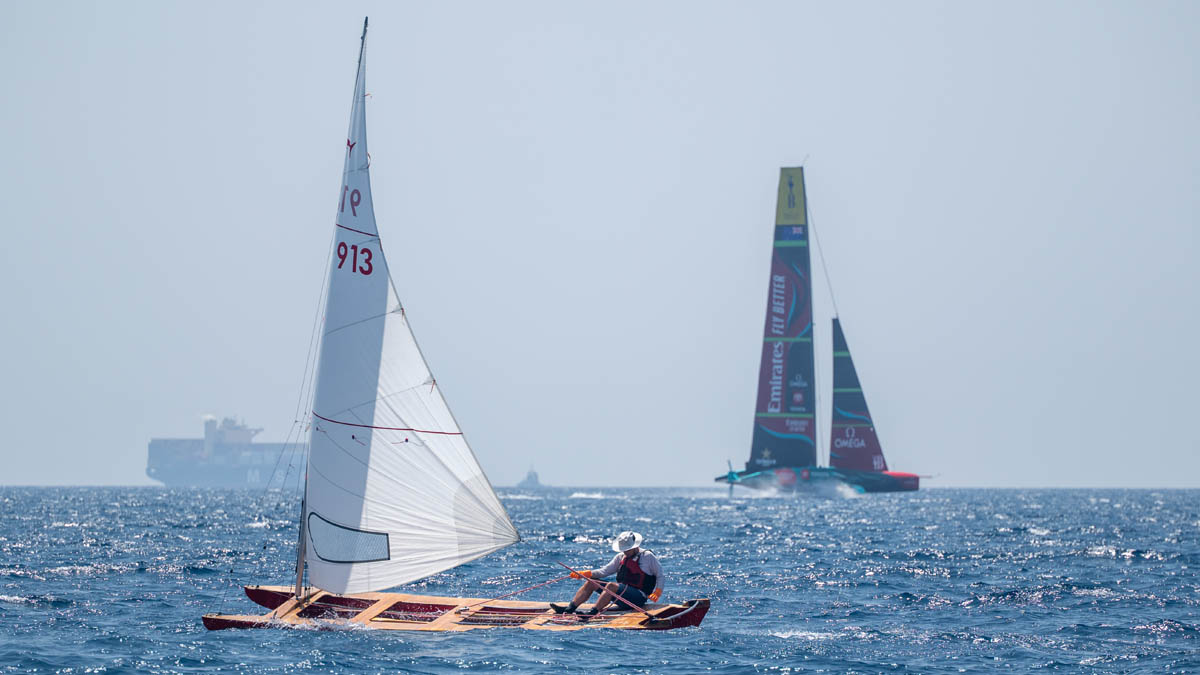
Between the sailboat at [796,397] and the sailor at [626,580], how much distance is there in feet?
235

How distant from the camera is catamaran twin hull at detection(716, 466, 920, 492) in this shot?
95312 mm

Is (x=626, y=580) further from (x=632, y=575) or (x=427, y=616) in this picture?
(x=427, y=616)

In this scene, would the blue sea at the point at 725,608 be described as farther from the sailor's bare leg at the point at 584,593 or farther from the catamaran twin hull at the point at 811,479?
the catamaran twin hull at the point at 811,479

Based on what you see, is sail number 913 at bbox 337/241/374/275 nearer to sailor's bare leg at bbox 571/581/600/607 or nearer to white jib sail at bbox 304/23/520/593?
white jib sail at bbox 304/23/520/593

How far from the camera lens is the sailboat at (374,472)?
21031 mm

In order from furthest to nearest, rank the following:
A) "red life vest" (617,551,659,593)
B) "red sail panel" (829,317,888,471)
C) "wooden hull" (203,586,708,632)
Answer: "red sail panel" (829,317,888,471)
"red life vest" (617,551,659,593)
"wooden hull" (203,586,708,632)

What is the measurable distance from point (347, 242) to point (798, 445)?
250ft

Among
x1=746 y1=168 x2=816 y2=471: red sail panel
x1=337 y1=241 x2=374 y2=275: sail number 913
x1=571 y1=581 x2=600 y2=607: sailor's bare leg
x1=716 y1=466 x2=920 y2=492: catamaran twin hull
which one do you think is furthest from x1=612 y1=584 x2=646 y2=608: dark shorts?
x1=716 y1=466 x2=920 y2=492: catamaran twin hull

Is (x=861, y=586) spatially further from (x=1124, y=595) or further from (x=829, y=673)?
(x=829, y=673)

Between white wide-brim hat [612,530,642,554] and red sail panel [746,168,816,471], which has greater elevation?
red sail panel [746,168,816,471]

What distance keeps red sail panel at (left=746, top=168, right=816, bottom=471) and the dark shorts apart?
236ft

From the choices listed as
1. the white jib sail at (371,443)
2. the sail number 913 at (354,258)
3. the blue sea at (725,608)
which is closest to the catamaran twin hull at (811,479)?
the blue sea at (725,608)

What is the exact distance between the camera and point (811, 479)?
95.8 meters

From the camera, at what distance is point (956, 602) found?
2659cm
